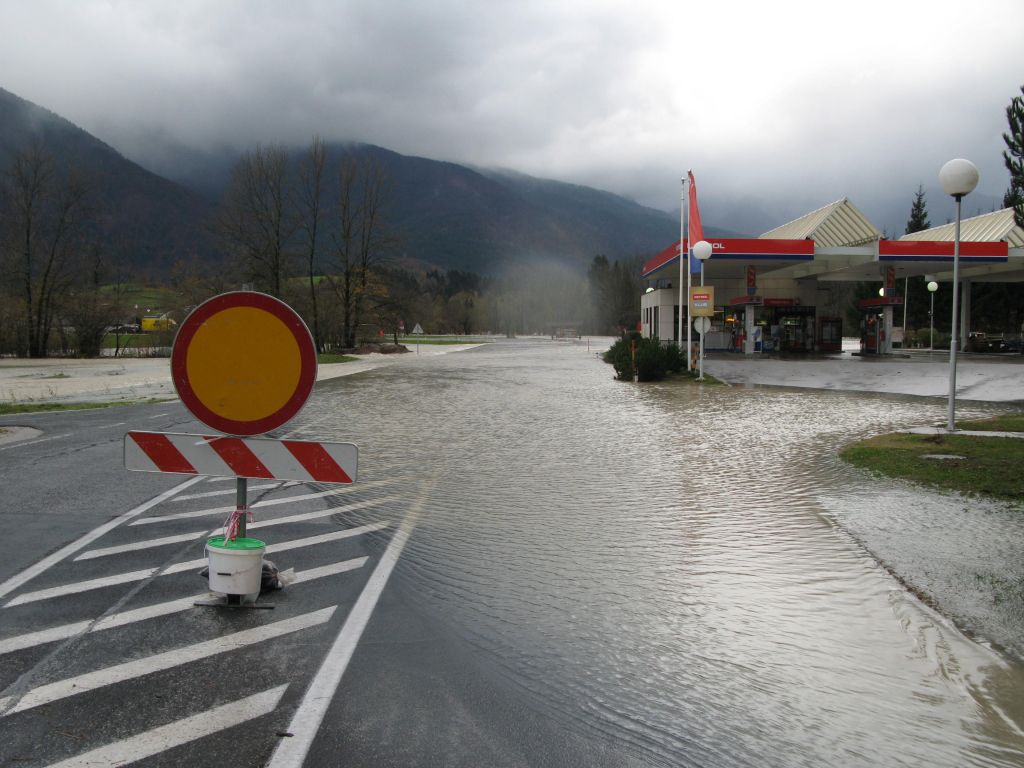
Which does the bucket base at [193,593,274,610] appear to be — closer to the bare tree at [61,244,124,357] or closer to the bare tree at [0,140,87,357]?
the bare tree at [61,244,124,357]

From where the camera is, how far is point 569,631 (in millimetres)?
4137

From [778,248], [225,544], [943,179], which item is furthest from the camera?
[778,248]

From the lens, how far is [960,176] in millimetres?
11281

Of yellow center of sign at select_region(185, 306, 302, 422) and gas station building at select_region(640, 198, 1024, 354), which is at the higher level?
gas station building at select_region(640, 198, 1024, 354)

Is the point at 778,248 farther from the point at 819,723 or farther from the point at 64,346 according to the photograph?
the point at 64,346

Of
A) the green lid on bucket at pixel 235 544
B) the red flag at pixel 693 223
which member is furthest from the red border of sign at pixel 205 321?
the red flag at pixel 693 223

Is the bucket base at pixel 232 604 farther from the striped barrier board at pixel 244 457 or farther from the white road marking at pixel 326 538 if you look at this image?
the white road marking at pixel 326 538

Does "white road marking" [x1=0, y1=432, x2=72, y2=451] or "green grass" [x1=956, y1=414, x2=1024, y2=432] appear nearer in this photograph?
"white road marking" [x1=0, y1=432, x2=72, y2=451]

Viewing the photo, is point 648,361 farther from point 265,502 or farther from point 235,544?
point 235,544

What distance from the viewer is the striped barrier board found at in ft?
14.9

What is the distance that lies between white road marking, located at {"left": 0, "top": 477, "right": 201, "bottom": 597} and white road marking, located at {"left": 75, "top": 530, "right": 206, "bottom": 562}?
0.15 metres

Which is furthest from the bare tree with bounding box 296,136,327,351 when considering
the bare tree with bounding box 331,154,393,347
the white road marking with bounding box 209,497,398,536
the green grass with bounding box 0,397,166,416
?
the white road marking with bounding box 209,497,398,536

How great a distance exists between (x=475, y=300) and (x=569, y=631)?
141093mm

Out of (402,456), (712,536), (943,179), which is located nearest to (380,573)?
(712,536)
